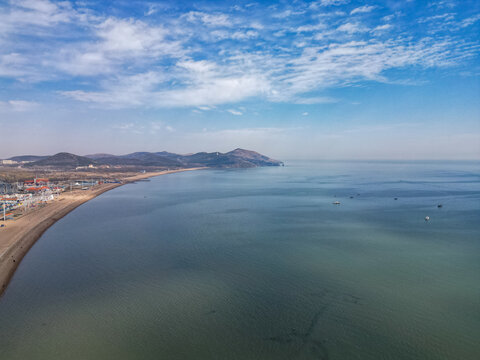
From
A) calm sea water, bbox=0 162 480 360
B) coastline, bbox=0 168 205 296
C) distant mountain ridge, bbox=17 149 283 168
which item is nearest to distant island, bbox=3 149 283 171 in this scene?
distant mountain ridge, bbox=17 149 283 168

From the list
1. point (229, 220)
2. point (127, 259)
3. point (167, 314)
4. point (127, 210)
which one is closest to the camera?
point (167, 314)

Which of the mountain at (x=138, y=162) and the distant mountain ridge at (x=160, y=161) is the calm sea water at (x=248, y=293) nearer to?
the distant mountain ridge at (x=160, y=161)

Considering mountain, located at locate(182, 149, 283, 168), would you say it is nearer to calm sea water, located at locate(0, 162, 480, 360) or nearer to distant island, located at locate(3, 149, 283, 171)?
distant island, located at locate(3, 149, 283, 171)

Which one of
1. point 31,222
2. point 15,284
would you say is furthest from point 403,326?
point 31,222

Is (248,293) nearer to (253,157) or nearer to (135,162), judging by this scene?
(135,162)

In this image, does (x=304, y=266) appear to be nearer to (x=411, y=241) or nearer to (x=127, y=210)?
(x=411, y=241)

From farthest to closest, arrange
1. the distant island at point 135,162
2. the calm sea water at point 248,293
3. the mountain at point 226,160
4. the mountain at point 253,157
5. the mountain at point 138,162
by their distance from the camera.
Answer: the mountain at point 253,157
the mountain at point 226,160
the mountain at point 138,162
the distant island at point 135,162
the calm sea water at point 248,293

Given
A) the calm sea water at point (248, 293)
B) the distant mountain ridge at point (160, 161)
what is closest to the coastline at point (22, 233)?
the calm sea water at point (248, 293)
